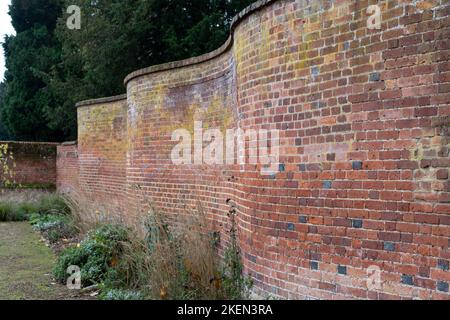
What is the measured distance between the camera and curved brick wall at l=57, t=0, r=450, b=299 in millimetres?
3869

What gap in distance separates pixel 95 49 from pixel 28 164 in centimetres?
494

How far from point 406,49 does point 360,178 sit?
113 centimetres

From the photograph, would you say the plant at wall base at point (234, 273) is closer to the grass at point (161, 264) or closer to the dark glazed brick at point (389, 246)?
the grass at point (161, 264)

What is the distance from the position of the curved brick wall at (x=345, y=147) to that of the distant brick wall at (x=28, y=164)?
13.9 m

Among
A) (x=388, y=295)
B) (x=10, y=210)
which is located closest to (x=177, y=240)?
(x=388, y=295)

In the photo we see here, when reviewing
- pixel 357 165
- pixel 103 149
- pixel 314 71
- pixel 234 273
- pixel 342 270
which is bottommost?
pixel 234 273

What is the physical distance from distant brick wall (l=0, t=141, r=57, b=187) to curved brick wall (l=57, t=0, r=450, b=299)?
13.9m

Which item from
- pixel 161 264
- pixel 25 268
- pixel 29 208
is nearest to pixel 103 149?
pixel 29 208

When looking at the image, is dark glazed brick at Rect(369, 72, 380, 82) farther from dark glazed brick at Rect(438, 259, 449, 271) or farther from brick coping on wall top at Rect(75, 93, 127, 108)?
brick coping on wall top at Rect(75, 93, 127, 108)

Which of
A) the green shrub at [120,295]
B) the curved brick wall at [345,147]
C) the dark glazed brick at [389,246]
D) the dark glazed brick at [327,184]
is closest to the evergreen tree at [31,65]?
the green shrub at [120,295]

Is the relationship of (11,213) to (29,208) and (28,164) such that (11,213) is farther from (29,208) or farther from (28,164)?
(28,164)

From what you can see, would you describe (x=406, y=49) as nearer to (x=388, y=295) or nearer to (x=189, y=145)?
(x=388, y=295)

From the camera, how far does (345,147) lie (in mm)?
4375

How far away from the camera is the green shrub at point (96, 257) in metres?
6.82
